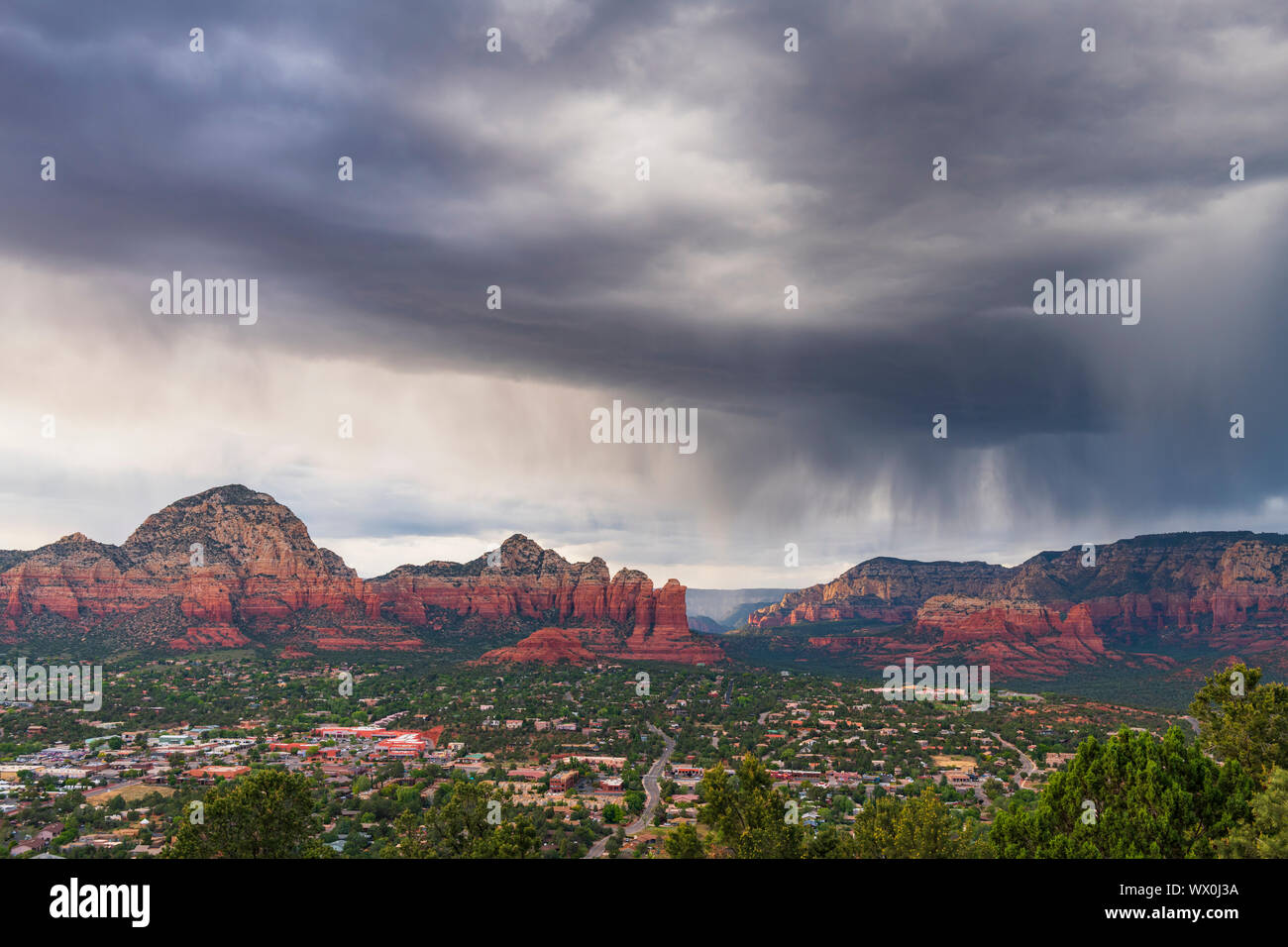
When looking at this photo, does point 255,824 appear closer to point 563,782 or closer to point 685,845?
point 685,845

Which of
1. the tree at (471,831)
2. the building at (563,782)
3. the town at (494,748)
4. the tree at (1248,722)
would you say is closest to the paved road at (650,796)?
the town at (494,748)

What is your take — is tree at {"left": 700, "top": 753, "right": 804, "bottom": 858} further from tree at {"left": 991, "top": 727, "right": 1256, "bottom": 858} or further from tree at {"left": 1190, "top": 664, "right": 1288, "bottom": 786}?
tree at {"left": 1190, "top": 664, "right": 1288, "bottom": 786}

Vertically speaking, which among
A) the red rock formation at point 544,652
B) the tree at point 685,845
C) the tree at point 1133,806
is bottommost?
the red rock formation at point 544,652

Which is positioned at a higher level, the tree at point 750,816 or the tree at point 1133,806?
the tree at point 1133,806

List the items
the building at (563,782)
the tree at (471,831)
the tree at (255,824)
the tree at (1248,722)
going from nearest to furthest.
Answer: the tree at (255,824) → the tree at (471,831) → the tree at (1248,722) → the building at (563,782)

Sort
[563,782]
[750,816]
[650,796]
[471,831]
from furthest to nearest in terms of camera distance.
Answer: [563,782] < [650,796] < [750,816] < [471,831]

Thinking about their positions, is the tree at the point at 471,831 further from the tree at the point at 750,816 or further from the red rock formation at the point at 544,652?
the red rock formation at the point at 544,652

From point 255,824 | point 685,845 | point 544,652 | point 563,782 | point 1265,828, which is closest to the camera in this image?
point 1265,828

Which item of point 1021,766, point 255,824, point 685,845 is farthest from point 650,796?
point 255,824
